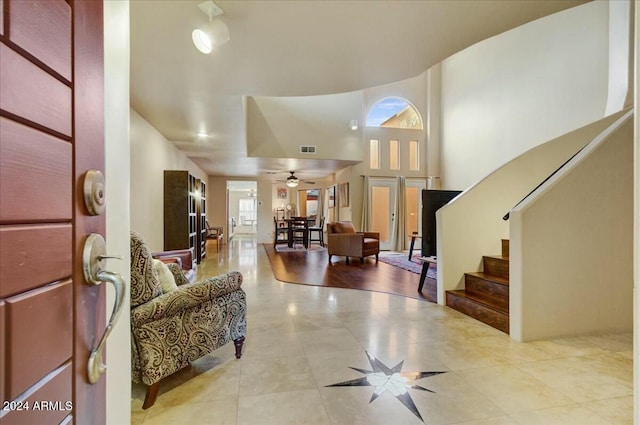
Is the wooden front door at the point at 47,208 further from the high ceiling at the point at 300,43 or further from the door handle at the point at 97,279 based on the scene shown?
the high ceiling at the point at 300,43

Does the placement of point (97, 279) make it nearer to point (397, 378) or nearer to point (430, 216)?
point (397, 378)

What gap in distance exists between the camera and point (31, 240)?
471 mm

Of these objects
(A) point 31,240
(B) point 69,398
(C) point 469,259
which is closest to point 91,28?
(A) point 31,240

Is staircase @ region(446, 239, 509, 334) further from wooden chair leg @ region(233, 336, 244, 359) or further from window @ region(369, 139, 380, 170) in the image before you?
window @ region(369, 139, 380, 170)

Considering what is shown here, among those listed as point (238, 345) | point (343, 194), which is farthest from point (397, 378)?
point (343, 194)

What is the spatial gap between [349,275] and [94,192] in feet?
16.1

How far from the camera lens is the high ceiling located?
1.83 meters

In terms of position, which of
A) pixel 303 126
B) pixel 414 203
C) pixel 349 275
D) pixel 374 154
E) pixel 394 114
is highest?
pixel 394 114

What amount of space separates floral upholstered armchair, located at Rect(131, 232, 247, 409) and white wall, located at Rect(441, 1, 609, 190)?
609 cm

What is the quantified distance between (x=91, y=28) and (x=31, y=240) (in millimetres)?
449

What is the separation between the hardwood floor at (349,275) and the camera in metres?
4.41

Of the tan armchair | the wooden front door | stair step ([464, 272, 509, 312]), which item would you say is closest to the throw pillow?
the wooden front door

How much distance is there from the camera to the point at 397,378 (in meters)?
1.99

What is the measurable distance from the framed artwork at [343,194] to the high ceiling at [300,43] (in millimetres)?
5802
